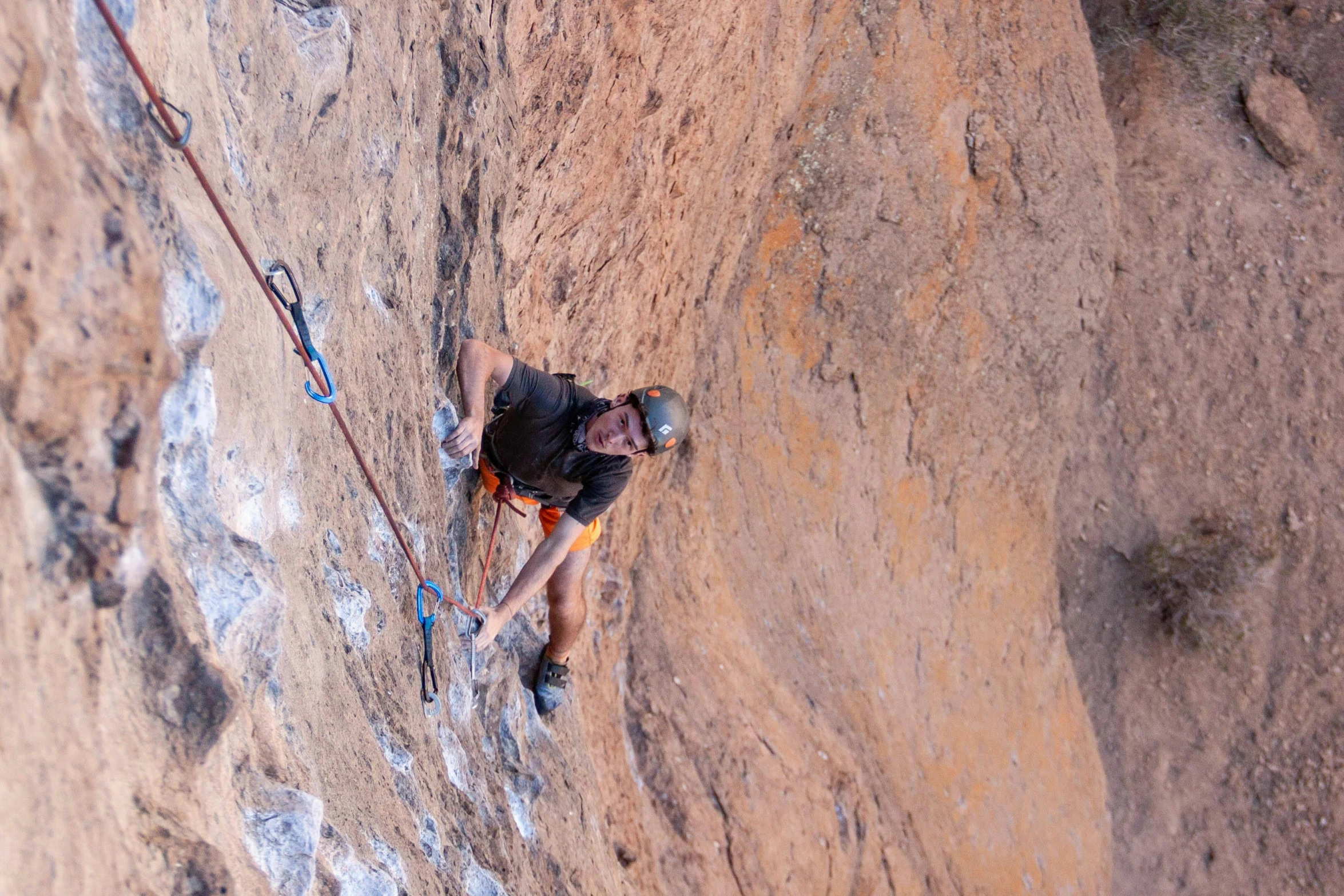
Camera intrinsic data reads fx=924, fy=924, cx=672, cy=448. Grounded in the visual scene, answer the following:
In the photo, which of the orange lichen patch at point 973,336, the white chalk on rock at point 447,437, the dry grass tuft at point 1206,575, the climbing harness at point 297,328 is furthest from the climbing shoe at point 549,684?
the dry grass tuft at point 1206,575

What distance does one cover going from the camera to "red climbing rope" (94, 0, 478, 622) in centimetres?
155

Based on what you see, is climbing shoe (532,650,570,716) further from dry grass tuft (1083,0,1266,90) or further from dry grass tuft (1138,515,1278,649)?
dry grass tuft (1083,0,1266,90)

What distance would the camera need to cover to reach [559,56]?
147 inches

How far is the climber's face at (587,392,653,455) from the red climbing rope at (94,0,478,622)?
2.80 feet

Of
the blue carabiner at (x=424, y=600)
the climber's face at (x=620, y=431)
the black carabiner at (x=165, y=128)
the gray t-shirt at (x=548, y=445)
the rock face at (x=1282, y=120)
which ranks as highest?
the rock face at (x=1282, y=120)

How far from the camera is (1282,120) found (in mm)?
7621

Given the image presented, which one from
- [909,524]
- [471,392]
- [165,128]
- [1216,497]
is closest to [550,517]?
[471,392]

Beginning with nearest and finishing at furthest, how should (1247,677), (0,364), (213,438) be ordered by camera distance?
(0,364)
(213,438)
(1247,677)

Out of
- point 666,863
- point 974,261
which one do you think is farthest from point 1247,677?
point 666,863

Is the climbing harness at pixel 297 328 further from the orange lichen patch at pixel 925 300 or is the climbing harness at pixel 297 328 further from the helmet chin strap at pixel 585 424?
the orange lichen patch at pixel 925 300

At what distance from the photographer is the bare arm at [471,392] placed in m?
3.02

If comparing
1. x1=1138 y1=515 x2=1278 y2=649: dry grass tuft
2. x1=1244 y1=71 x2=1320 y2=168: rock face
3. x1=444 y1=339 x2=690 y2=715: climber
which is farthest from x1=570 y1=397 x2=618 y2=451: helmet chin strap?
x1=1244 y1=71 x2=1320 y2=168: rock face

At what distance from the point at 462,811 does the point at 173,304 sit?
193 centimetres

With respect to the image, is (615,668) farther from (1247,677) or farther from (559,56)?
(1247,677)
